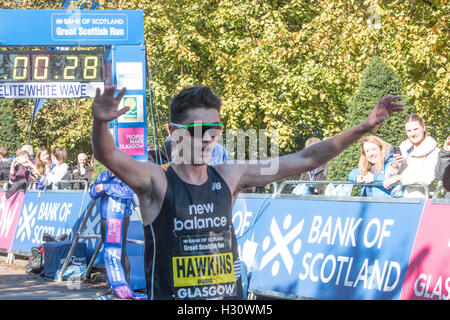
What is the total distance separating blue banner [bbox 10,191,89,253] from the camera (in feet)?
44.1

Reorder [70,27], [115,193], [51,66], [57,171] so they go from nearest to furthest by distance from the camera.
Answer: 1. [115,193]
2. [70,27]
3. [51,66]
4. [57,171]

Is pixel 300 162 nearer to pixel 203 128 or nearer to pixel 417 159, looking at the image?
pixel 203 128

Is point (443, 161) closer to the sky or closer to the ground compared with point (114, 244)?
closer to the sky

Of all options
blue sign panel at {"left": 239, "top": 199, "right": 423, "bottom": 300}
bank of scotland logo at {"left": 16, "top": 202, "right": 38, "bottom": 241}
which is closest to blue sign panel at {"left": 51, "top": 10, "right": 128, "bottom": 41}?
bank of scotland logo at {"left": 16, "top": 202, "right": 38, "bottom": 241}

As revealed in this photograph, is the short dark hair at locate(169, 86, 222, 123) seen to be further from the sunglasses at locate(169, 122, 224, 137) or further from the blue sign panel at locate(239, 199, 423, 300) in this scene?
the blue sign panel at locate(239, 199, 423, 300)

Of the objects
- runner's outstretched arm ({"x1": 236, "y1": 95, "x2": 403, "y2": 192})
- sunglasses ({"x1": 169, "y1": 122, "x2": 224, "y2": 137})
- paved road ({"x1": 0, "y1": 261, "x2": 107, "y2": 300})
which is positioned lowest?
paved road ({"x1": 0, "y1": 261, "x2": 107, "y2": 300})

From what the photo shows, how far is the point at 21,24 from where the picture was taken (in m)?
12.0

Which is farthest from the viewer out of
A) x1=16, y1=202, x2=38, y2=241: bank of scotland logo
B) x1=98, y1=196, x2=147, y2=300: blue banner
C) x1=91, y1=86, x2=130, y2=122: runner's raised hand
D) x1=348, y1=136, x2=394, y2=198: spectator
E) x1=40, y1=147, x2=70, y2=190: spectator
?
x1=16, y1=202, x2=38, y2=241: bank of scotland logo

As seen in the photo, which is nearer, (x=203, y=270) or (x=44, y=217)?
(x=203, y=270)

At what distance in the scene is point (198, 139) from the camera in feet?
11.9

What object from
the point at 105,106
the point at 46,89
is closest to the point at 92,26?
the point at 46,89

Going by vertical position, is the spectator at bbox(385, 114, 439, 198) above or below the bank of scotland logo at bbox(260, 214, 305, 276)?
above

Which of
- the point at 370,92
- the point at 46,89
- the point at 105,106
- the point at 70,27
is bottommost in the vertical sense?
the point at 105,106

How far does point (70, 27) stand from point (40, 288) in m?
4.07
